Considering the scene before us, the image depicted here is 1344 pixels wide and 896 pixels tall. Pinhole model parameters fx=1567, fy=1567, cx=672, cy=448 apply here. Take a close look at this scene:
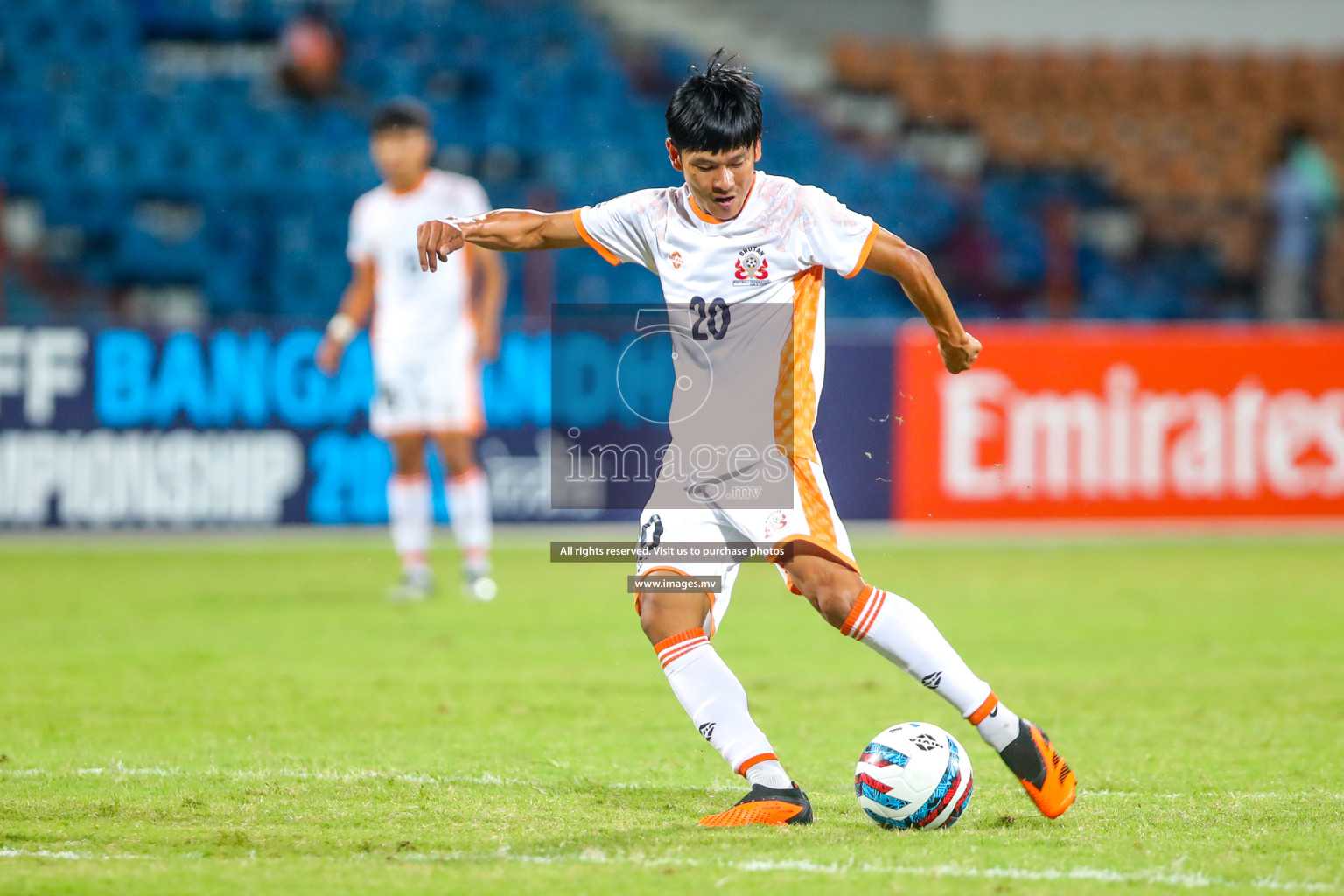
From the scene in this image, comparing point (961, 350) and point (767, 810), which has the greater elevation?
point (961, 350)

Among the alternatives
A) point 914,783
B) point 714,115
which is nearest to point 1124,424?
point 914,783

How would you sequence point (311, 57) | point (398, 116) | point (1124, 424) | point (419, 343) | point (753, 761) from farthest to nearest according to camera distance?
point (311, 57) < point (1124, 424) < point (419, 343) < point (398, 116) < point (753, 761)

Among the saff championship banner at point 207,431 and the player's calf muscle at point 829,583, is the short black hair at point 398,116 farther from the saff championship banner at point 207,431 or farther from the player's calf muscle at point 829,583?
the player's calf muscle at point 829,583

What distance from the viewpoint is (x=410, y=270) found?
29.6ft

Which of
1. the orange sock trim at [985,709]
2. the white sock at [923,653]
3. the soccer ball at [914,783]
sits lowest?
the soccer ball at [914,783]

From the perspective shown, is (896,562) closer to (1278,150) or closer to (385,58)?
(385,58)

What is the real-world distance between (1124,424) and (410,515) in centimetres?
627

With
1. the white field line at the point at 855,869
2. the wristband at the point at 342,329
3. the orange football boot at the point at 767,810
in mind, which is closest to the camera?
the white field line at the point at 855,869

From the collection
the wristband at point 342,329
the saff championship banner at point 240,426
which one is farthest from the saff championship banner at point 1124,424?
the wristband at point 342,329

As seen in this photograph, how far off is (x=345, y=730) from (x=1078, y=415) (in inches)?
329

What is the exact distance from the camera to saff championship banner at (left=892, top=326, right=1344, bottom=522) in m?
12.3

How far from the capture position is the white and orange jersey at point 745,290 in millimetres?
4203

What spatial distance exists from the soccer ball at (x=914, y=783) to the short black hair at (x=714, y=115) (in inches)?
64.4

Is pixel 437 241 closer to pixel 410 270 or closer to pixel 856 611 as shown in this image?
pixel 856 611
